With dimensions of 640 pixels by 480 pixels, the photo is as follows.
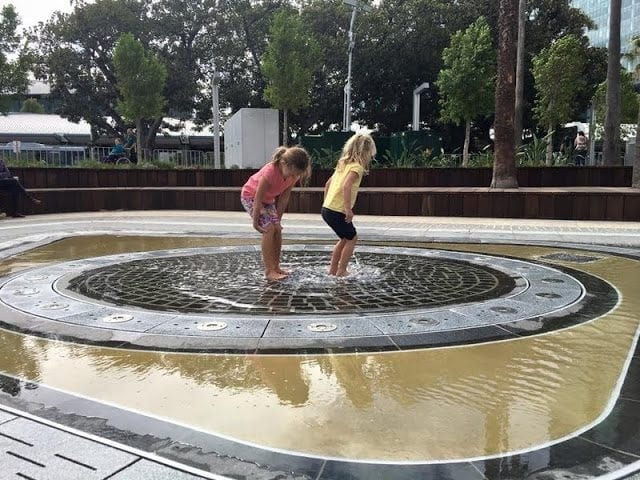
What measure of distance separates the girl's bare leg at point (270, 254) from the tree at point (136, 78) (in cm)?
1675

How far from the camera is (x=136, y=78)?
68.7ft

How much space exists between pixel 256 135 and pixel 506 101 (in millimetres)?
8773

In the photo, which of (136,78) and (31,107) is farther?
(31,107)

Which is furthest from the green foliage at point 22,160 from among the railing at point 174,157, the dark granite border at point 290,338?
the dark granite border at point 290,338

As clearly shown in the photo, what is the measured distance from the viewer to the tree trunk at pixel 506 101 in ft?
43.1

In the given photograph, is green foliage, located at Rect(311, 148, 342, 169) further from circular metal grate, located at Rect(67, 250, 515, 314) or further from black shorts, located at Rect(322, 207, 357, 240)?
black shorts, located at Rect(322, 207, 357, 240)

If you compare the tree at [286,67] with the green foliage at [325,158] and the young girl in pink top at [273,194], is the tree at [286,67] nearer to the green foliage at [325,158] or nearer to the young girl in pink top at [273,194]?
the green foliage at [325,158]

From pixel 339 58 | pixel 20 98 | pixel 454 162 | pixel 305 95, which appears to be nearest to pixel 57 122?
pixel 20 98

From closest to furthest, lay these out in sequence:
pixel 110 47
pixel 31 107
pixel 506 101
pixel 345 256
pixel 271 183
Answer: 1. pixel 271 183
2. pixel 345 256
3. pixel 506 101
4. pixel 110 47
5. pixel 31 107

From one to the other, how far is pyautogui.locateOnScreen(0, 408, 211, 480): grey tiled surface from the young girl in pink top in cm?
316

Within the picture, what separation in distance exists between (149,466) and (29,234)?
890 centimetres

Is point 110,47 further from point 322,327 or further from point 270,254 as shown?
point 322,327

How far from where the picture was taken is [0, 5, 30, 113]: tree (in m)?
24.2

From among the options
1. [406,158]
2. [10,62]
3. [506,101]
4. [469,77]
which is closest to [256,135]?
[406,158]
